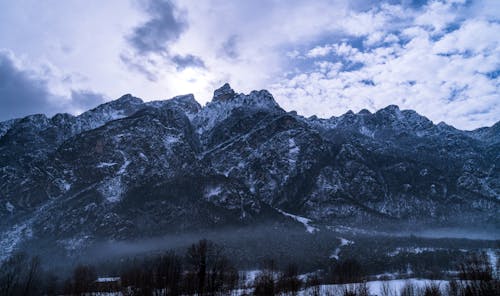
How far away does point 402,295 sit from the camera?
91875 millimetres

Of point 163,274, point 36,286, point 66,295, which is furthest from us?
point 36,286

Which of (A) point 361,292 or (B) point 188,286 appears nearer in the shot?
(A) point 361,292

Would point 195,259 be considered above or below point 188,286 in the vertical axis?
above

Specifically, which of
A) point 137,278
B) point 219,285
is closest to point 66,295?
point 137,278

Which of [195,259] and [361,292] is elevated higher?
[195,259]

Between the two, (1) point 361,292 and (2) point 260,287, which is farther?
(2) point 260,287

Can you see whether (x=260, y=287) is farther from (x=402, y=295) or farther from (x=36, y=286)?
(x=36, y=286)

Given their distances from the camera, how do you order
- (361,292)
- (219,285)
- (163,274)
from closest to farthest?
(361,292), (219,285), (163,274)

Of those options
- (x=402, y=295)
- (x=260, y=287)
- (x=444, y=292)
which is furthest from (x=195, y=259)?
(x=444, y=292)

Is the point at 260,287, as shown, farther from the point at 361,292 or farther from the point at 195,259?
the point at 361,292

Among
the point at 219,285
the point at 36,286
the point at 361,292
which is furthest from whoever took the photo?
the point at 36,286

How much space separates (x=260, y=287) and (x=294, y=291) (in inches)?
339

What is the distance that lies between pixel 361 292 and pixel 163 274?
54.7 m

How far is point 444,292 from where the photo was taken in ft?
312
